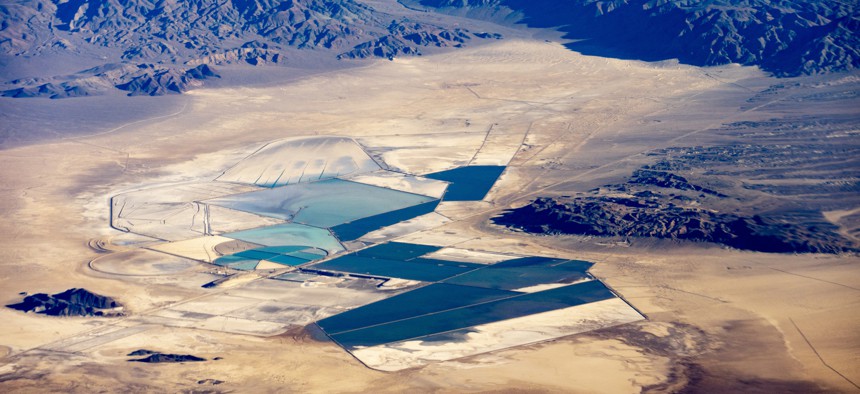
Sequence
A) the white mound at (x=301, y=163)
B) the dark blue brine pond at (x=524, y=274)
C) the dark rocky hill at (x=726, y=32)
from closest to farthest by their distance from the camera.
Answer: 1. the dark blue brine pond at (x=524, y=274)
2. the white mound at (x=301, y=163)
3. the dark rocky hill at (x=726, y=32)

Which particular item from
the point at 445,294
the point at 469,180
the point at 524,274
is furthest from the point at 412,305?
the point at 469,180

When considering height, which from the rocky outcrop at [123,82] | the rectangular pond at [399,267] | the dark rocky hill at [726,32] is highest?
the dark rocky hill at [726,32]

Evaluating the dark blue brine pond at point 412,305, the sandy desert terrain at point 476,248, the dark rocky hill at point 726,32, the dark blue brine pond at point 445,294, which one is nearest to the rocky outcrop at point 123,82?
the sandy desert terrain at point 476,248

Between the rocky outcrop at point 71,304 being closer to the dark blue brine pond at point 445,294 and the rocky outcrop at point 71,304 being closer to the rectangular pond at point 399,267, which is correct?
the dark blue brine pond at point 445,294

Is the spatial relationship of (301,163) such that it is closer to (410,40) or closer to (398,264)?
(398,264)

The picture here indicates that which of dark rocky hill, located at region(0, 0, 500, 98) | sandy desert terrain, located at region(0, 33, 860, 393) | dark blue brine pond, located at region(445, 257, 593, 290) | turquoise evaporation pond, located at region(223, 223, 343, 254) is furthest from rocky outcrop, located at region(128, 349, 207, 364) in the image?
dark rocky hill, located at region(0, 0, 500, 98)

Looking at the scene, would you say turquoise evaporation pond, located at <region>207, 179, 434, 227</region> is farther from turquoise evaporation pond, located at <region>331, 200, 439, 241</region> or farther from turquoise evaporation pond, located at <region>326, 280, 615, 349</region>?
turquoise evaporation pond, located at <region>326, 280, 615, 349</region>
